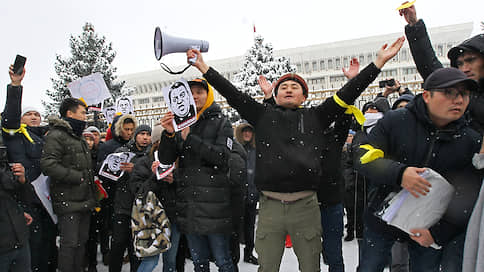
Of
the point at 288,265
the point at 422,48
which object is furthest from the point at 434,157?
the point at 288,265

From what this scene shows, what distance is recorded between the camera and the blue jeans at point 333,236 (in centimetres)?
330

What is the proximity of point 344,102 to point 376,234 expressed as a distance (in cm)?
101

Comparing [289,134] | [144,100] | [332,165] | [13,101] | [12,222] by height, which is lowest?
[12,222]

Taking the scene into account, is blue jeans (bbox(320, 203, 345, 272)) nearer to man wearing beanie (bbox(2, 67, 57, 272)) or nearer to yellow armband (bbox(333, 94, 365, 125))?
yellow armband (bbox(333, 94, 365, 125))

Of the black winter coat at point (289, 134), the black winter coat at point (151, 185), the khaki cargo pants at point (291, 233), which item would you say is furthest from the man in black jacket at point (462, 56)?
the black winter coat at point (151, 185)

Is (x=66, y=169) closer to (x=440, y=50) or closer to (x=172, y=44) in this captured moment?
(x=172, y=44)

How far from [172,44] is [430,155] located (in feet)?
6.96

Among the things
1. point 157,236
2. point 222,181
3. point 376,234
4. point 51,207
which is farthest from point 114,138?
point 376,234

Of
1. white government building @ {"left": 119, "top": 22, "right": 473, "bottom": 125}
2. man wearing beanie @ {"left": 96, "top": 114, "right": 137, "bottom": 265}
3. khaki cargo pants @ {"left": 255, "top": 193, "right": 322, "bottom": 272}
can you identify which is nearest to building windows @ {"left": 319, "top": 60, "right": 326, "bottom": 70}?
white government building @ {"left": 119, "top": 22, "right": 473, "bottom": 125}

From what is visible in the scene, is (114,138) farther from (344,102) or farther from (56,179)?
(344,102)

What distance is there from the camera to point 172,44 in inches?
117

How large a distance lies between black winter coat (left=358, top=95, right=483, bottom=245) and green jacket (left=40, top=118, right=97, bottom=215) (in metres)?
3.01

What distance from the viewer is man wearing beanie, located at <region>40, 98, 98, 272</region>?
3.76 metres

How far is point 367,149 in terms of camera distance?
95.9 inches
